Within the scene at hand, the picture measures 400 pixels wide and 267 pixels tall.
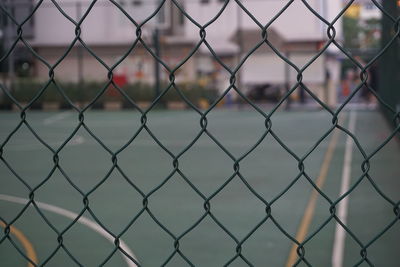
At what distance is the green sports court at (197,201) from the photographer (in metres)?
1.94

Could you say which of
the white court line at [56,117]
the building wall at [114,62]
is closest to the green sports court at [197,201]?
the white court line at [56,117]

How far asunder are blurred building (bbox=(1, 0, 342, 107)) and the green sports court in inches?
359

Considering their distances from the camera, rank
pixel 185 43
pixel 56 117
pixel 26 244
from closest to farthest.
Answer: pixel 26 244 → pixel 56 117 → pixel 185 43

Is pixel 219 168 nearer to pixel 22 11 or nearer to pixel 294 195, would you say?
pixel 294 195

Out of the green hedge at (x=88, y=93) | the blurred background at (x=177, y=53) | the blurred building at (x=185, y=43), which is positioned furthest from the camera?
the blurred building at (x=185, y=43)

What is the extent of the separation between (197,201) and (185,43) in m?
25.2

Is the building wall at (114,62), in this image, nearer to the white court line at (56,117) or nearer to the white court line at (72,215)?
the white court line at (56,117)

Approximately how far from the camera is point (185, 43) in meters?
31.9

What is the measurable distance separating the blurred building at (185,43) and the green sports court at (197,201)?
29.9 feet

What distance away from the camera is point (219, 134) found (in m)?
14.9

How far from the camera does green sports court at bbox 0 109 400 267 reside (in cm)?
194

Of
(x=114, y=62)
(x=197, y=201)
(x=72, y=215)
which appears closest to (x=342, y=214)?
(x=197, y=201)

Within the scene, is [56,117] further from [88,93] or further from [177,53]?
[177,53]

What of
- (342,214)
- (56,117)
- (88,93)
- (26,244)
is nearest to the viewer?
(26,244)
